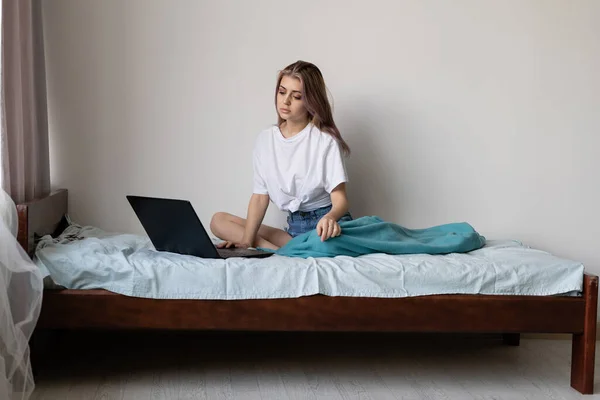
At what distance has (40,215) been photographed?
236 cm

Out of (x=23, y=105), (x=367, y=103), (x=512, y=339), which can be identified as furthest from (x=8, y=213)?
(x=512, y=339)

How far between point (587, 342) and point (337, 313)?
2.41 ft

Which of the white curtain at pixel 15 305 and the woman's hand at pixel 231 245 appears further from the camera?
the woman's hand at pixel 231 245

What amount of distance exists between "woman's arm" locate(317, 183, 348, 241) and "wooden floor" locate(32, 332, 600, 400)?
1.47 feet

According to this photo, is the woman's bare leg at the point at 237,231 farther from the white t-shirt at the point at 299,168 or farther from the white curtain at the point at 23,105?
the white curtain at the point at 23,105

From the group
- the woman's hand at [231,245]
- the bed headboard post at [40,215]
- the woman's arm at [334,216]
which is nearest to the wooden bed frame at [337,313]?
the bed headboard post at [40,215]

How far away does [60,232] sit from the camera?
2711 millimetres

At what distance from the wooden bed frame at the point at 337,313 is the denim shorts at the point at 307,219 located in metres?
0.55

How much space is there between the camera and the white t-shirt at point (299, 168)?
2609 millimetres

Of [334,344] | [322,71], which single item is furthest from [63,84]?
[334,344]

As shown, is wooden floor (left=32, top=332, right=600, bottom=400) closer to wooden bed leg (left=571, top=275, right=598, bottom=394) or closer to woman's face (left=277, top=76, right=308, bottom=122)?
wooden bed leg (left=571, top=275, right=598, bottom=394)

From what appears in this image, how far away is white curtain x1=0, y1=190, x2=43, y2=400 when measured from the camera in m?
1.80

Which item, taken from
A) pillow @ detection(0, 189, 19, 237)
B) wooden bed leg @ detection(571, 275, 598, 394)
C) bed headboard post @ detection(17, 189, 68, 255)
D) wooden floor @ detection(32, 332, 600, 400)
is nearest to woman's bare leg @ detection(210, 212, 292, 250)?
wooden floor @ detection(32, 332, 600, 400)

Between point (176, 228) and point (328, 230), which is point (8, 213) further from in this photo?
point (328, 230)
